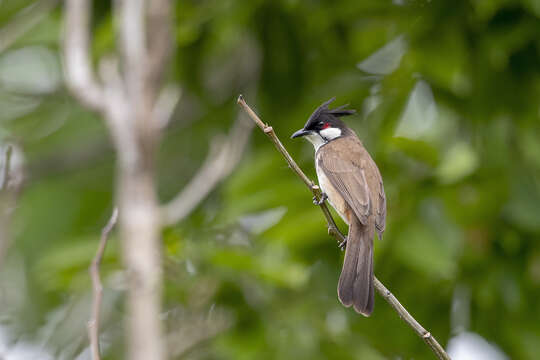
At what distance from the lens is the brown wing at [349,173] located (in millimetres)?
3203

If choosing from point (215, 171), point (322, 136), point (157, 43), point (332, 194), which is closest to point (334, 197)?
point (332, 194)

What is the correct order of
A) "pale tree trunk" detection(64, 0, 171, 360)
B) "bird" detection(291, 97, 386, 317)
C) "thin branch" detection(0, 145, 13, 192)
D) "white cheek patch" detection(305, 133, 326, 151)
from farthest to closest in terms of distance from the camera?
"pale tree trunk" detection(64, 0, 171, 360), "white cheek patch" detection(305, 133, 326, 151), "bird" detection(291, 97, 386, 317), "thin branch" detection(0, 145, 13, 192)

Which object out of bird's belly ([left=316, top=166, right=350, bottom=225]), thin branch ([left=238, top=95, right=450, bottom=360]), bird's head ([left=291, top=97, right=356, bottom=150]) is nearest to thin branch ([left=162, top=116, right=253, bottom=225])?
bird's head ([left=291, top=97, right=356, bottom=150])

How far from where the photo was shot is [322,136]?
142 inches

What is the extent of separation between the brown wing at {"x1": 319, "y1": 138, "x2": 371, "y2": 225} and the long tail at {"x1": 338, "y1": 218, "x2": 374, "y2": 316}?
0.22ft

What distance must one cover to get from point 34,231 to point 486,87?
309 centimetres

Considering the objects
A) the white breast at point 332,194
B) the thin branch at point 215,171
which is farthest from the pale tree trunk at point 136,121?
the white breast at point 332,194

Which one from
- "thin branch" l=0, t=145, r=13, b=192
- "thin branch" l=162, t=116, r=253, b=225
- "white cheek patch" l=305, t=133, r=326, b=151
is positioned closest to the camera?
"thin branch" l=0, t=145, r=13, b=192

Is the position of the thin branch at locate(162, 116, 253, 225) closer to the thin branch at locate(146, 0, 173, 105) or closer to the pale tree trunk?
the pale tree trunk

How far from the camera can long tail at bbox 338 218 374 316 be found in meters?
2.46

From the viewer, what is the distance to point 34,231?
4.81 m

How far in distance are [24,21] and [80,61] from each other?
0.70 meters

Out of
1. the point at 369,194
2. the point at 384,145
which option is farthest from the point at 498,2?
the point at 369,194

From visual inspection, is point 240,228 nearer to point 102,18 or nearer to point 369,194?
point 369,194
